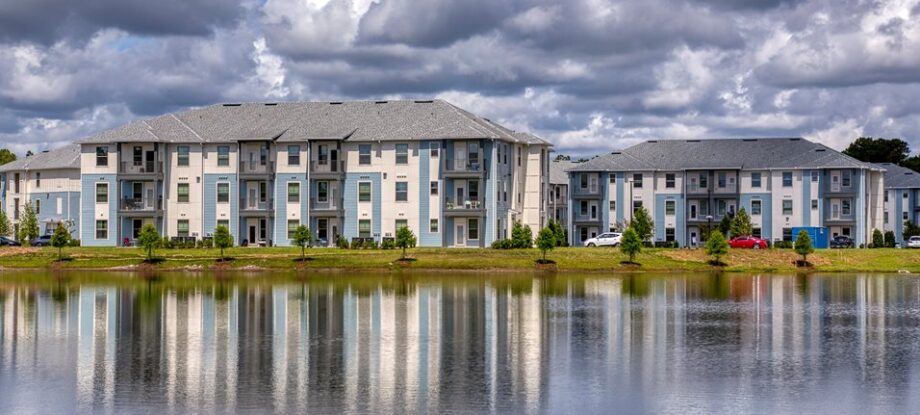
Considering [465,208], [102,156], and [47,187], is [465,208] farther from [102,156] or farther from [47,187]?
[47,187]

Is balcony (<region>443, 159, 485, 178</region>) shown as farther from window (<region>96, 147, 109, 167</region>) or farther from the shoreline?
window (<region>96, 147, 109, 167</region>)

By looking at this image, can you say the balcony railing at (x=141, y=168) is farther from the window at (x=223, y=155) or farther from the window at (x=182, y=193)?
the window at (x=223, y=155)

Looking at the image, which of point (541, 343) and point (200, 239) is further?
point (200, 239)

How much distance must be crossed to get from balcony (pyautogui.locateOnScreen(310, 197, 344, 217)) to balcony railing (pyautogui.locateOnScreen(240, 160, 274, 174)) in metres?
4.86

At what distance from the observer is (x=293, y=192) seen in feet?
340

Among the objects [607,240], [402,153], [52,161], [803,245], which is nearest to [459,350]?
[803,245]

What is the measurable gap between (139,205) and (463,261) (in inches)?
1363

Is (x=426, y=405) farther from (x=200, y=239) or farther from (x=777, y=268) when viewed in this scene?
(x=200, y=239)

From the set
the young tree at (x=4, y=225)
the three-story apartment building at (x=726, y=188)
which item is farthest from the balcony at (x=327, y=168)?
the three-story apartment building at (x=726, y=188)

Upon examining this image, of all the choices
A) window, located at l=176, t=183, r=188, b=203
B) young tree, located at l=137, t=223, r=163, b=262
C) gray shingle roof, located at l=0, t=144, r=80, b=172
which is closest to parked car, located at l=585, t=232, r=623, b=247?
window, located at l=176, t=183, r=188, b=203

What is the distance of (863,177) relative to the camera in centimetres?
12094

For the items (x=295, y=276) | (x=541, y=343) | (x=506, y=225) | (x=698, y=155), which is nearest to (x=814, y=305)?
(x=541, y=343)

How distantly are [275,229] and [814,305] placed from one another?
57.1 metres

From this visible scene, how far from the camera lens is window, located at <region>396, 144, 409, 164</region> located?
101688 mm
